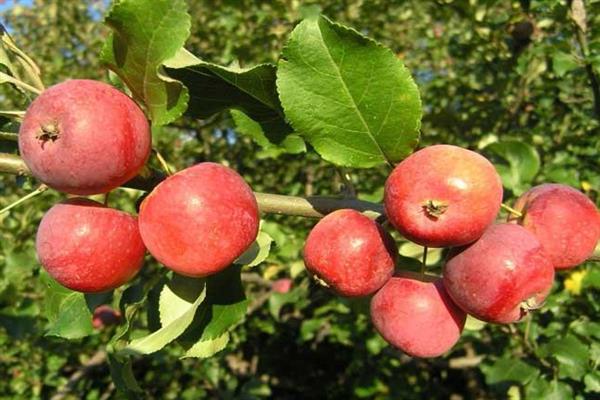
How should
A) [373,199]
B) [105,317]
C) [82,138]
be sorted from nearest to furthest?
[82,138], [373,199], [105,317]

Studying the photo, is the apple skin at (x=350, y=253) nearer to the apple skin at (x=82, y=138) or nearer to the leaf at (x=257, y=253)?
the leaf at (x=257, y=253)

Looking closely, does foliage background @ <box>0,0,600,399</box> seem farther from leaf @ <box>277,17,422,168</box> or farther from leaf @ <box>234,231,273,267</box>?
leaf @ <box>277,17,422,168</box>

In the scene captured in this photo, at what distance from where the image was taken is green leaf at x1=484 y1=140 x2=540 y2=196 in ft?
5.79

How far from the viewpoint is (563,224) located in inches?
41.8

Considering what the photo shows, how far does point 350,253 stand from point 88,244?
0.42m

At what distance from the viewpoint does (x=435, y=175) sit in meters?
0.93

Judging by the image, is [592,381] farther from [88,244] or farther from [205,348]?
[88,244]

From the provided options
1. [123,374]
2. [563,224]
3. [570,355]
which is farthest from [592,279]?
[123,374]

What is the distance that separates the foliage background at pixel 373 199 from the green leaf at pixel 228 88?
0.48 metres

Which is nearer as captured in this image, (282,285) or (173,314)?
(173,314)

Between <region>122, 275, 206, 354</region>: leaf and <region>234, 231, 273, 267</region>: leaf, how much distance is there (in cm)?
9

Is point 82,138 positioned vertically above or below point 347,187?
above

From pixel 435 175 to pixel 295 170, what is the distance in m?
2.71

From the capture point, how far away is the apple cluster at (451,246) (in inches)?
36.5
